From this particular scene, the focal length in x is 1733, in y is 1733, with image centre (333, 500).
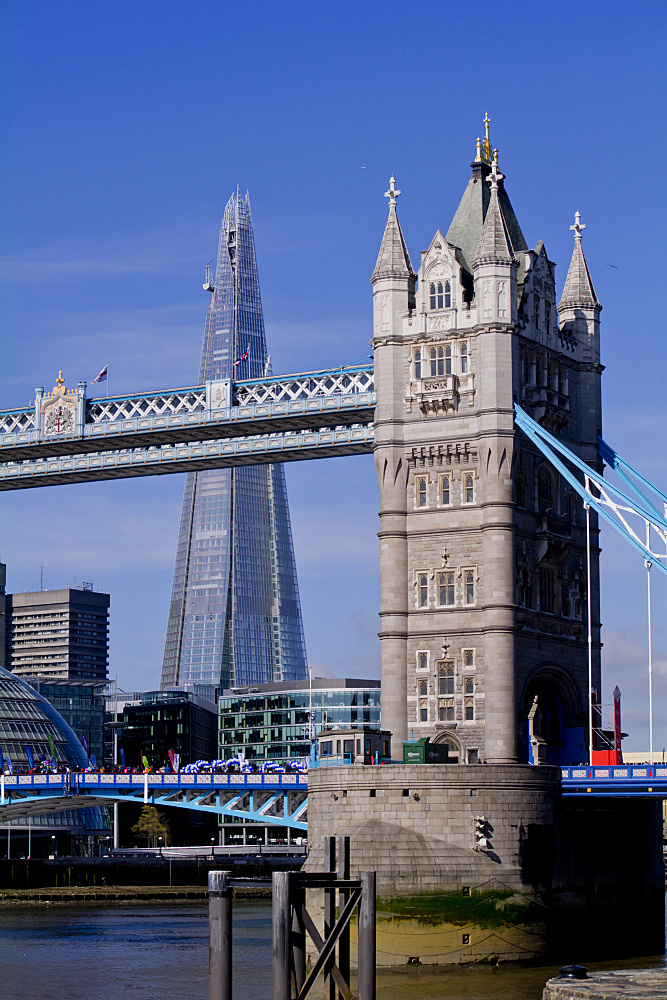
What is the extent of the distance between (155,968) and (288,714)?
111 m

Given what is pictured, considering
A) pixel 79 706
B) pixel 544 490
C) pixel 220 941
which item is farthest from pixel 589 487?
pixel 79 706

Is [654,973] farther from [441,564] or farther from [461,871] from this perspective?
[441,564]

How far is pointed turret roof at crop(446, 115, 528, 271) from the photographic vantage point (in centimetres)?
7512

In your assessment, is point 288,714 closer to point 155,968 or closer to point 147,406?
point 147,406

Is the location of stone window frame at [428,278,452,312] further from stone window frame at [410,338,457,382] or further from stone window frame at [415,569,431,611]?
stone window frame at [415,569,431,611]

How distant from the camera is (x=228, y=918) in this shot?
35.7 meters

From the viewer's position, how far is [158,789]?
98.2 meters

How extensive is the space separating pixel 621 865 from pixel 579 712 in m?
7.30

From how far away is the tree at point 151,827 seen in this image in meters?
145

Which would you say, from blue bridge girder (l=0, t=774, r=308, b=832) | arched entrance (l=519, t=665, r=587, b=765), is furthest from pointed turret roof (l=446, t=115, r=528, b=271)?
blue bridge girder (l=0, t=774, r=308, b=832)

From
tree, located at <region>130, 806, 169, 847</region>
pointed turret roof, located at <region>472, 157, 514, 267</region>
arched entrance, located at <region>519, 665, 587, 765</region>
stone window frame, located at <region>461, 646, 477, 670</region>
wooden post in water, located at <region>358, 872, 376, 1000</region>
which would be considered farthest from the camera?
tree, located at <region>130, 806, 169, 847</region>

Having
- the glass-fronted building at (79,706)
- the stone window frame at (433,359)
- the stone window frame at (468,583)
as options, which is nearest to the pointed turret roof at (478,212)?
the stone window frame at (433,359)

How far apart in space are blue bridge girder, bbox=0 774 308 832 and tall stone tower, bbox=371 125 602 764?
629 inches

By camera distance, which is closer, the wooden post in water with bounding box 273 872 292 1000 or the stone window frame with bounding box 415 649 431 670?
the wooden post in water with bounding box 273 872 292 1000
